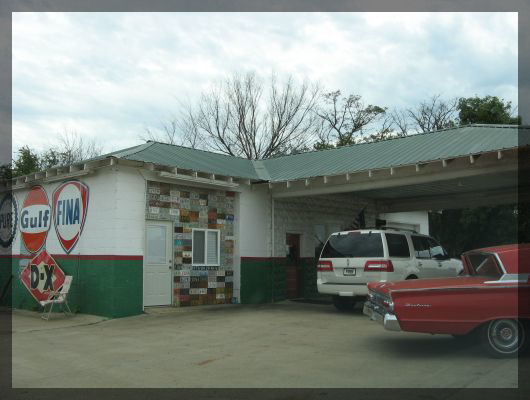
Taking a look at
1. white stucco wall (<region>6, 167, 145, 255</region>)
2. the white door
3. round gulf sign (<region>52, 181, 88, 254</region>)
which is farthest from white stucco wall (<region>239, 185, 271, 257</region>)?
round gulf sign (<region>52, 181, 88, 254</region>)

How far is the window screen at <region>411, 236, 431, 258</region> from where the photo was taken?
13.6 meters

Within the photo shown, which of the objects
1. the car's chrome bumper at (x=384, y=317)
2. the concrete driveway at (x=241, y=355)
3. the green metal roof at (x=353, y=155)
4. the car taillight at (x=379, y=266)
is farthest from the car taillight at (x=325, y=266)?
the car's chrome bumper at (x=384, y=317)

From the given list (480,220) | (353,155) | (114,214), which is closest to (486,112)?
(480,220)

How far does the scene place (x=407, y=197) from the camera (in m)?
21.2

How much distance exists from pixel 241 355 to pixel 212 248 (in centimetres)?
737

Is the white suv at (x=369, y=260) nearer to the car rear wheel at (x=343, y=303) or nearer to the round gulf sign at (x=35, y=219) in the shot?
the car rear wheel at (x=343, y=303)

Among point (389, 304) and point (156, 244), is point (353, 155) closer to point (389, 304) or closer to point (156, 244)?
point (156, 244)

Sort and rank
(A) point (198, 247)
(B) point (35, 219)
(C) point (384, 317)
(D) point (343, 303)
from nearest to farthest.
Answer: (C) point (384, 317) → (D) point (343, 303) → (A) point (198, 247) → (B) point (35, 219)

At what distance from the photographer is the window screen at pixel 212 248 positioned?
15.7 m

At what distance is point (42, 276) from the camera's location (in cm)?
1453

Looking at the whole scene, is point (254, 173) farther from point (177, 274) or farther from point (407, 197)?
point (407, 197)

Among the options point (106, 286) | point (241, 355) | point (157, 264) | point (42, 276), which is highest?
point (157, 264)

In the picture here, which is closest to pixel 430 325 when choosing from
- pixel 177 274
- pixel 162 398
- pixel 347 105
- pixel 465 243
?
pixel 162 398

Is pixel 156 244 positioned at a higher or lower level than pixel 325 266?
higher
